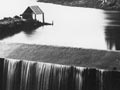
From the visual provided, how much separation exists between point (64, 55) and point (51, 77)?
166cm

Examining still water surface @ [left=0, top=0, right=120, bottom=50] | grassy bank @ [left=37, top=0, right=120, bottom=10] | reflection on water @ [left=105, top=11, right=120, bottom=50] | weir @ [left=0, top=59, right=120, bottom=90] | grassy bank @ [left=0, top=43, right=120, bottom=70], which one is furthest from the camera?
grassy bank @ [left=37, top=0, right=120, bottom=10]

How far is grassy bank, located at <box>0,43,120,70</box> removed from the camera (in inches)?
636

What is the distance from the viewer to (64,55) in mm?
17359

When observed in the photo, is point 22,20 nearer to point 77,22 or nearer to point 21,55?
point 77,22

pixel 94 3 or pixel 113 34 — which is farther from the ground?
pixel 113 34

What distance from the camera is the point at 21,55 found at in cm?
1823

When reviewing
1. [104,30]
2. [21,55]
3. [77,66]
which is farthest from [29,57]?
[104,30]

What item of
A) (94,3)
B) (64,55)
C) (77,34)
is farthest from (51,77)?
(94,3)

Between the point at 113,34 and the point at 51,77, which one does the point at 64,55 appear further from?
the point at 113,34

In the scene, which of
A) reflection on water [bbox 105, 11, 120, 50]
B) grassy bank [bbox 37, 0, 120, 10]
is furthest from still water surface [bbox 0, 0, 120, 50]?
grassy bank [bbox 37, 0, 120, 10]

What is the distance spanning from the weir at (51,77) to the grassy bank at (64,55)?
574 mm

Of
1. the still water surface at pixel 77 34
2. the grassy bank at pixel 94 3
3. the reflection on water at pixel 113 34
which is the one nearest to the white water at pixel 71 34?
the still water surface at pixel 77 34

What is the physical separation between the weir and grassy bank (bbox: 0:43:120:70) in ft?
1.88

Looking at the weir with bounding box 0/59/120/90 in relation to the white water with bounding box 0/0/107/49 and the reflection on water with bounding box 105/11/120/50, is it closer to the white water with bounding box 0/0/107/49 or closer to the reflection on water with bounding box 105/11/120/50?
the white water with bounding box 0/0/107/49
